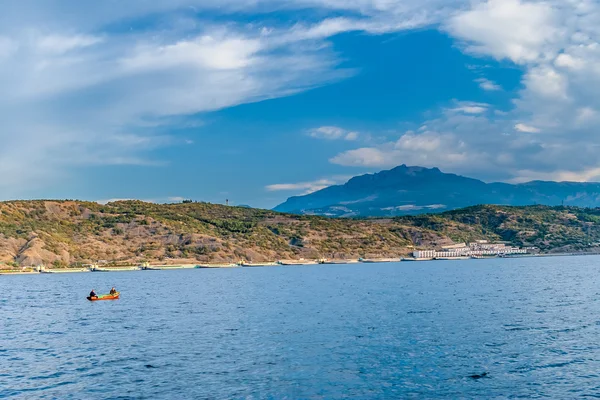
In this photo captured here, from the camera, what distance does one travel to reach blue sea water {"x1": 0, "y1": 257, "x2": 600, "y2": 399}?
46.1 metres

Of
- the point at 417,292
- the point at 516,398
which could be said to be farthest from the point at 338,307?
the point at 516,398

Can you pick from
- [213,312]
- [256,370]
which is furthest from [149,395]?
[213,312]

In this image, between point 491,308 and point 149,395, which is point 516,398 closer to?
point 149,395

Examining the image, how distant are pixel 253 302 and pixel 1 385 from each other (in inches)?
2716

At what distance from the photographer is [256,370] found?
52.2m

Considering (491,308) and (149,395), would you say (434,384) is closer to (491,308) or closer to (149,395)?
(149,395)

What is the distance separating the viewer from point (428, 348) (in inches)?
2411

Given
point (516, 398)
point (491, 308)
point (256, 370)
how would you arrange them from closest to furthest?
point (516, 398) < point (256, 370) < point (491, 308)

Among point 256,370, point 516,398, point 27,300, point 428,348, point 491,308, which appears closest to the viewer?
point 516,398

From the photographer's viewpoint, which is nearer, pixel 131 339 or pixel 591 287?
pixel 131 339

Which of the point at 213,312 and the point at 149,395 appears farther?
the point at 213,312

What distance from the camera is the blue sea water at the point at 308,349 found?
4612 cm

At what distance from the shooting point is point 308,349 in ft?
201

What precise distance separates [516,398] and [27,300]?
117 m
